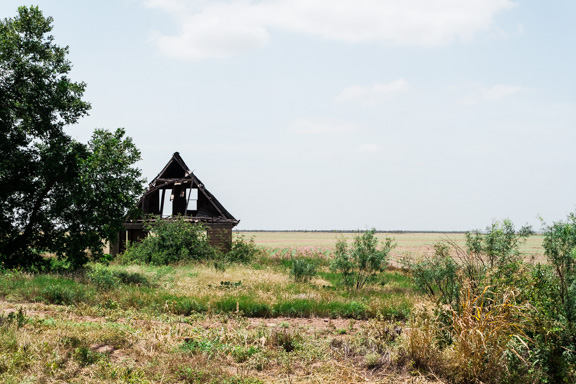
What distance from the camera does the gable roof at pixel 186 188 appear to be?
103 ft

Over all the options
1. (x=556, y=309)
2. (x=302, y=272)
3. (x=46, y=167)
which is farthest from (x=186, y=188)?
(x=556, y=309)

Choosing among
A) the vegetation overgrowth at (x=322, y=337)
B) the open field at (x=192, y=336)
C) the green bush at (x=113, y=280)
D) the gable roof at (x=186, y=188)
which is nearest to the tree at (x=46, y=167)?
the green bush at (x=113, y=280)

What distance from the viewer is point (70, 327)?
9594mm

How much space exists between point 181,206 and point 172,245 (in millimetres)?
7027

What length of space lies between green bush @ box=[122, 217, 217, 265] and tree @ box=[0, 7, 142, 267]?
5.03 meters

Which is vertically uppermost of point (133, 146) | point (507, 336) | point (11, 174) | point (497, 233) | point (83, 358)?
point (133, 146)

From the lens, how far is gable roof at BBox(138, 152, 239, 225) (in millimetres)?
31281

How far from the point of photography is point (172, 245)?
26.5 meters

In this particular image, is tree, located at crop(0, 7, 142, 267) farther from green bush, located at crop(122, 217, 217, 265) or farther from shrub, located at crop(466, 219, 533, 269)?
shrub, located at crop(466, 219, 533, 269)

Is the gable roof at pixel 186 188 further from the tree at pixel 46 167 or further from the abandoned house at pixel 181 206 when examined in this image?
the tree at pixel 46 167

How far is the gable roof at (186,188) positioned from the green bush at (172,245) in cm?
313

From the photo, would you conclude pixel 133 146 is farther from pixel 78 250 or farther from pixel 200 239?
pixel 200 239

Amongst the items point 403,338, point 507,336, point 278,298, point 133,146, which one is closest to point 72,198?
point 133,146

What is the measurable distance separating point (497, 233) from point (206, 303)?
9580 millimetres
